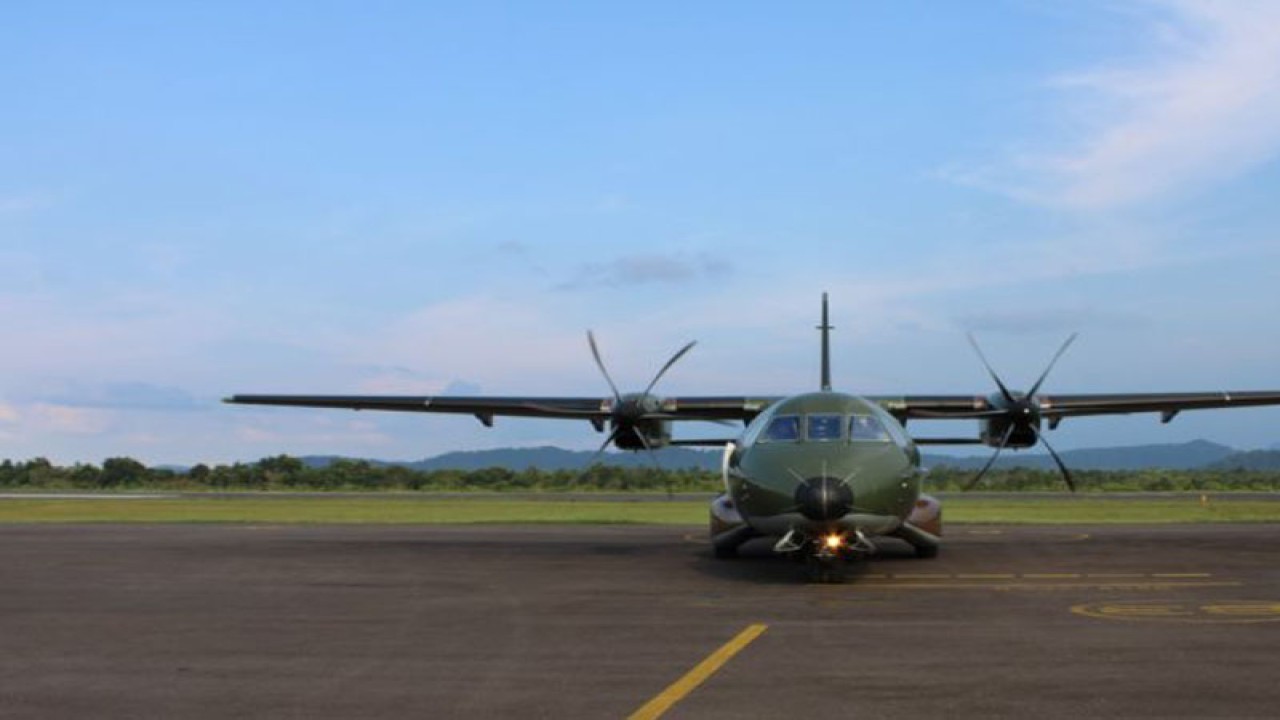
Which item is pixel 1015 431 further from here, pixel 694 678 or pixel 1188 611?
pixel 694 678

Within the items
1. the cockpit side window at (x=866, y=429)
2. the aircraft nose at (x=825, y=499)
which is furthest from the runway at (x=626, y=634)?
the cockpit side window at (x=866, y=429)

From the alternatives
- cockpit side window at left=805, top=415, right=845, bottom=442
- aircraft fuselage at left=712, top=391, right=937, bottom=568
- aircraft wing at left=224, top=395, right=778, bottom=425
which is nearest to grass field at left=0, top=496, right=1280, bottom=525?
aircraft wing at left=224, top=395, right=778, bottom=425

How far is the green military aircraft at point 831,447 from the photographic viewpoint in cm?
1770

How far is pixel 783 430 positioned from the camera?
19.2 meters

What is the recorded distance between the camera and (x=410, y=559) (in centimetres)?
2173

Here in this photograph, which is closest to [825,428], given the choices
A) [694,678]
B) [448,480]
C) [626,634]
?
[626,634]

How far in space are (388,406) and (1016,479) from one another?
199 feet

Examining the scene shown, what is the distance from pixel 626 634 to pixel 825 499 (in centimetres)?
555

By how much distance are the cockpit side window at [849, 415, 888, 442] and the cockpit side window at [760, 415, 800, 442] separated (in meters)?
0.80

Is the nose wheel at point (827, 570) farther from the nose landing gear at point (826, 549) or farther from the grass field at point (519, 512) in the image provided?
the grass field at point (519, 512)

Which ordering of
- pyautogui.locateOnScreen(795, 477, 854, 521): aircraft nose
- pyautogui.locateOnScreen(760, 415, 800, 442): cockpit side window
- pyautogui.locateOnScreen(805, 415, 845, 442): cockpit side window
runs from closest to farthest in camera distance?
pyautogui.locateOnScreen(795, 477, 854, 521): aircraft nose
pyautogui.locateOnScreen(805, 415, 845, 442): cockpit side window
pyautogui.locateOnScreen(760, 415, 800, 442): cockpit side window

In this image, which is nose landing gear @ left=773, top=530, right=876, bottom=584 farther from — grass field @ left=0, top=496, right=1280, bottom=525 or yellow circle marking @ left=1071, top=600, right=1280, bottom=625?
grass field @ left=0, top=496, right=1280, bottom=525

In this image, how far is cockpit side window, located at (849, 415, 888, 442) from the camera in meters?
18.8

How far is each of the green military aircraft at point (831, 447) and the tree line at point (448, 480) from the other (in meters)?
38.7
